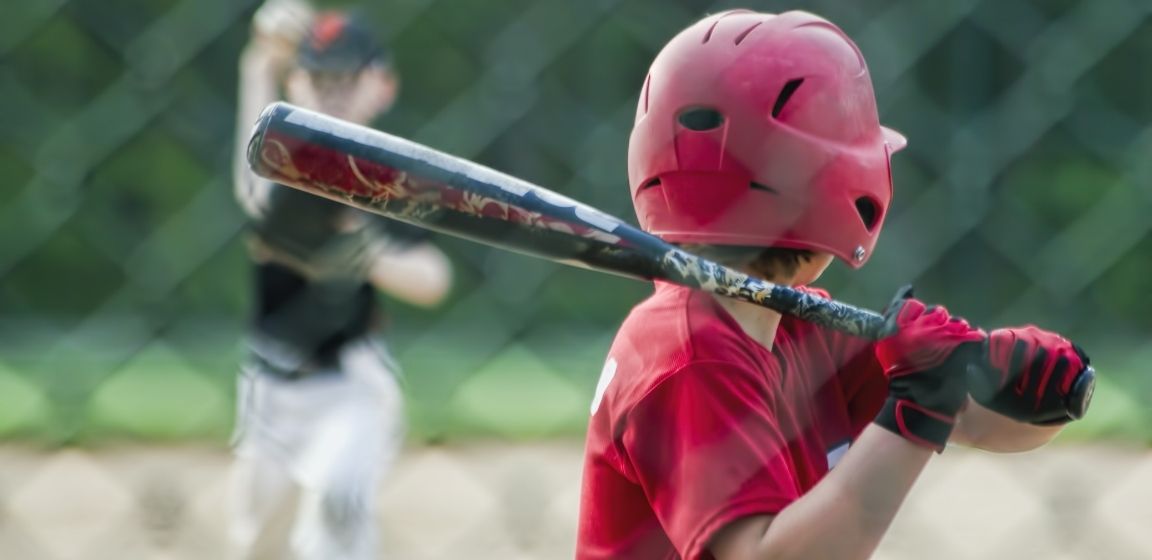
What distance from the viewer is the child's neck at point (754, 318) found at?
1255mm

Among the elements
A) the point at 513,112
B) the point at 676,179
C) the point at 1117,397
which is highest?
the point at 676,179

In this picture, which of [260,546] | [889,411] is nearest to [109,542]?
[260,546]

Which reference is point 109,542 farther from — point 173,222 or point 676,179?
point 676,179

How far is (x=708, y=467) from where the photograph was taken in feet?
3.85

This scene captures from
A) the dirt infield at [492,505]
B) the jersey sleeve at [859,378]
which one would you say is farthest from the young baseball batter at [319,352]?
the jersey sleeve at [859,378]

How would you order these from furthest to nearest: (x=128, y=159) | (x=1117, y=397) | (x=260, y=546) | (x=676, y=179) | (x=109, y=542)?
(x=128, y=159), (x=1117, y=397), (x=109, y=542), (x=260, y=546), (x=676, y=179)

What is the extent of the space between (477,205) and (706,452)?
10.5 inches

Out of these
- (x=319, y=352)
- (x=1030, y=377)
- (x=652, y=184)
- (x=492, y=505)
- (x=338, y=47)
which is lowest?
(x=492, y=505)

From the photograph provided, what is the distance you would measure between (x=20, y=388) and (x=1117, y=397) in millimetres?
2509

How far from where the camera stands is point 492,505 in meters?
3.20

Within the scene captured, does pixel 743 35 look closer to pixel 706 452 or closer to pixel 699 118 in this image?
pixel 699 118

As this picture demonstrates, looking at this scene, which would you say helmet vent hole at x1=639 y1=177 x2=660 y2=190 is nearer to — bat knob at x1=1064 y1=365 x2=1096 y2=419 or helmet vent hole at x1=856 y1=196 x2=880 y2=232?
helmet vent hole at x1=856 y1=196 x2=880 y2=232

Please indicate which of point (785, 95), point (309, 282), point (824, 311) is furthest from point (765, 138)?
point (309, 282)

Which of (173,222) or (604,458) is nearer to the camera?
(604,458)
